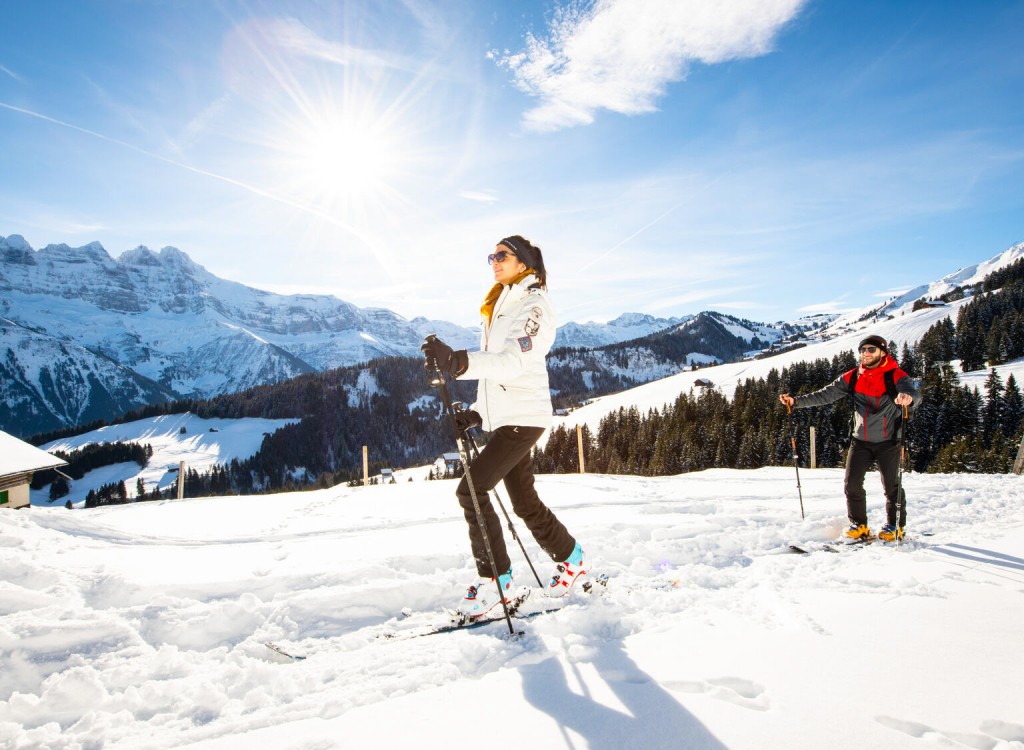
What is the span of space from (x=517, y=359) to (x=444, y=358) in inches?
21.0

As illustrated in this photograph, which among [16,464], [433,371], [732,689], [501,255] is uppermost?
[501,255]

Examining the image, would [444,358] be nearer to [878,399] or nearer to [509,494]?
[509,494]

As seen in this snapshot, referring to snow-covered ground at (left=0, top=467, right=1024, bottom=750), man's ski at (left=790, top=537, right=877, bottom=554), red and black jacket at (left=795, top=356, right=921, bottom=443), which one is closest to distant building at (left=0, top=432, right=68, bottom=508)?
snow-covered ground at (left=0, top=467, right=1024, bottom=750)

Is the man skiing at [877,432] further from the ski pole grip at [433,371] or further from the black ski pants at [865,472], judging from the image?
the ski pole grip at [433,371]

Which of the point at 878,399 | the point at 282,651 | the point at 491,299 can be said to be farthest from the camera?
the point at 878,399

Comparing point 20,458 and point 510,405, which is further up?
point 510,405

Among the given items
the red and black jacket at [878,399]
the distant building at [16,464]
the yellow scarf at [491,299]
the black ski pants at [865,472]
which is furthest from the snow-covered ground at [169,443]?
the red and black jacket at [878,399]

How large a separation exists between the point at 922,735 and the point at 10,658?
15.4 ft

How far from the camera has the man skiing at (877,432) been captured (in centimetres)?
571

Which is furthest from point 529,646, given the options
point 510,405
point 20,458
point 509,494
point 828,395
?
point 20,458

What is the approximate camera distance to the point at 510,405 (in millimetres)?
3658

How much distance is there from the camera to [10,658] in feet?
9.59

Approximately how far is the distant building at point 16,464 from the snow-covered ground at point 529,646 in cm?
1345

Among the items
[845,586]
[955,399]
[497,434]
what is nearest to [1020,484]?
[845,586]
